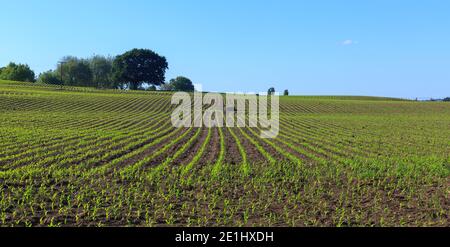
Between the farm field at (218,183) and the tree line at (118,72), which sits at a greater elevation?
the tree line at (118,72)

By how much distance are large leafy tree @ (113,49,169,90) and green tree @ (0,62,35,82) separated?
89.4ft

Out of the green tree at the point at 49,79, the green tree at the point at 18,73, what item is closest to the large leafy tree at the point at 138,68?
the green tree at the point at 49,79

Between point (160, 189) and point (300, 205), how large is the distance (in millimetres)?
4027

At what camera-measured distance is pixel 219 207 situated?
10180 mm

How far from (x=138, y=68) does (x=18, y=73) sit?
117ft

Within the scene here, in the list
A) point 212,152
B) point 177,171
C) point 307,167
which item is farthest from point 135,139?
point 307,167

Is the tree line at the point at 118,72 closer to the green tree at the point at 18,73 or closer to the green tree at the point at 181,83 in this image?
the green tree at the point at 18,73

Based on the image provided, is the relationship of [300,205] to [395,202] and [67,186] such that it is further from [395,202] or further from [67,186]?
[67,186]

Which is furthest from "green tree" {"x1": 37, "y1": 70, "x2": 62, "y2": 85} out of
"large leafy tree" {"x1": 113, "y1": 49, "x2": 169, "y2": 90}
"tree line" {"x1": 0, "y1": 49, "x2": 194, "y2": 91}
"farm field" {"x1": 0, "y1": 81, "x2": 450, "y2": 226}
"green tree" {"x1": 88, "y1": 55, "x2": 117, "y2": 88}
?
"farm field" {"x1": 0, "y1": 81, "x2": 450, "y2": 226}

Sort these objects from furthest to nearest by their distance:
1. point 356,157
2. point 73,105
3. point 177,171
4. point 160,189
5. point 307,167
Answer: point 73,105 → point 356,157 → point 307,167 → point 177,171 → point 160,189

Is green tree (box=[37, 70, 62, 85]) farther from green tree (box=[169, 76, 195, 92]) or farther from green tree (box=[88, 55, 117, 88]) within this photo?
green tree (box=[169, 76, 195, 92])

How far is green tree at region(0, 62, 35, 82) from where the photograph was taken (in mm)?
118750

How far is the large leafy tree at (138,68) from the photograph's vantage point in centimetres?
11675

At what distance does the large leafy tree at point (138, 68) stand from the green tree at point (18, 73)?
2724 cm
